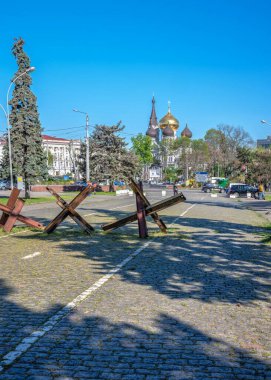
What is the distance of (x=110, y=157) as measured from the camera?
64000 mm

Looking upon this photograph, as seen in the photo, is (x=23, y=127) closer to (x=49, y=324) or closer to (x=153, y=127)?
(x=49, y=324)

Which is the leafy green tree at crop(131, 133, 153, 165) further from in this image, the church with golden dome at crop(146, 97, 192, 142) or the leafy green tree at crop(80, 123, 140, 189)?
the leafy green tree at crop(80, 123, 140, 189)

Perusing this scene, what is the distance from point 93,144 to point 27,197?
25.3m

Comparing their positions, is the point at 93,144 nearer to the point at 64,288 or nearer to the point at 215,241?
the point at 215,241

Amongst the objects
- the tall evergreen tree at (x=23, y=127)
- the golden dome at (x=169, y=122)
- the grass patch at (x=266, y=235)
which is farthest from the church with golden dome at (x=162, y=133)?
the grass patch at (x=266, y=235)

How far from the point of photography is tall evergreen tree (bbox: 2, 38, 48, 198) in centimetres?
4059

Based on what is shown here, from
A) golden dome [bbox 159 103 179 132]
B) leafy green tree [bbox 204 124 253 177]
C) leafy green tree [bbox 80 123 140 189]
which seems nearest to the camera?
leafy green tree [bbox 80 123 140 189]

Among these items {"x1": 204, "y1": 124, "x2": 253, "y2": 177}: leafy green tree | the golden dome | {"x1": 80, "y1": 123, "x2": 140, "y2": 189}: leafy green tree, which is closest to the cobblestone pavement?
{"x1": 80, "y1": 123, "x2": 140, "y2": 189}: leafy green tree

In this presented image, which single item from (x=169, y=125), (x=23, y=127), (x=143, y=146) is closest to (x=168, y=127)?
(x=169, y=125)

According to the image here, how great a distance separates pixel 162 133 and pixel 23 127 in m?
122

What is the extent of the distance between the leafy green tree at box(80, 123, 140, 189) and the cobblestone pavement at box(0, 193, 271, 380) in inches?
2106

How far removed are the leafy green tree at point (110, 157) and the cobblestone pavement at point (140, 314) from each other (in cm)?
5350

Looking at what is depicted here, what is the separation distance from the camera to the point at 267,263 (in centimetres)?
952

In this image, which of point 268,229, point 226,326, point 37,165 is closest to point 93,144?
point 37,165
